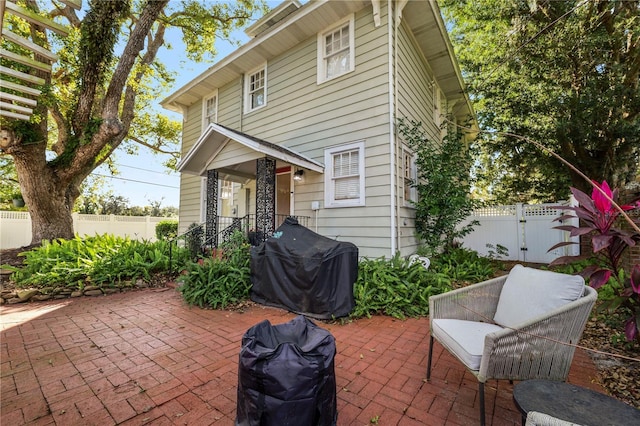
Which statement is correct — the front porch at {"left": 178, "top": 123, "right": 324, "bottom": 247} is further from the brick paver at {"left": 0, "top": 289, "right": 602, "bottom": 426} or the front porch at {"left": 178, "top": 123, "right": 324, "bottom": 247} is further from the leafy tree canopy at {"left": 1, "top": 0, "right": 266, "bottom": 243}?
the leafy tree canopy at {"left": 1, "top": 0, "right": 266, "bottom": 243}

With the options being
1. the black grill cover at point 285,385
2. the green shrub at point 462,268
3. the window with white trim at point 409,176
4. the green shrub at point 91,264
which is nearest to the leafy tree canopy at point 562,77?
the window with white trim at point 409,176

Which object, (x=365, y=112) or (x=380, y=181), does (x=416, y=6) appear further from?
(x=380, y=181)

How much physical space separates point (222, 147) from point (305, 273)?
4.00m

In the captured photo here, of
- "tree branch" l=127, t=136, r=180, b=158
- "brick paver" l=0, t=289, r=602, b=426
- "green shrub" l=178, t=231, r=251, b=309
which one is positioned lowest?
"brick paver" l=0, t=289, r=602, b=426

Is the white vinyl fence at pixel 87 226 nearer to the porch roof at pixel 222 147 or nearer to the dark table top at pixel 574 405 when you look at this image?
the porch roof at pixel 222 147

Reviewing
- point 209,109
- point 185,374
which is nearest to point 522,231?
point 185,374

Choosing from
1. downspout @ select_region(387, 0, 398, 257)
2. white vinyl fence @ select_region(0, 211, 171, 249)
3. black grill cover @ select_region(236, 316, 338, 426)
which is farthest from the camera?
white vinyl fence @ select_region(0, 211, 171, 249)

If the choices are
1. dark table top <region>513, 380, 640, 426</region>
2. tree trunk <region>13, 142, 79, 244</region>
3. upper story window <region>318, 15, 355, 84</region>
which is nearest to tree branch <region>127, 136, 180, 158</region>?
tree trunk <region>13, 142, 79, 244</region>

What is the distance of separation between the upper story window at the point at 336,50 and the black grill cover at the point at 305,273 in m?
3.91

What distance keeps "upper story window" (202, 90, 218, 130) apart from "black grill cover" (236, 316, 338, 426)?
8953 mm

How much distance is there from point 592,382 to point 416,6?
21.9ft

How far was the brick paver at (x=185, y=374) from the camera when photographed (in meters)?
2.05

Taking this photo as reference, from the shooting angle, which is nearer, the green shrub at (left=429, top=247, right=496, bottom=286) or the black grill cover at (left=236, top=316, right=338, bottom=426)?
the black grill cover at (left=236, top=316, right=338, bottom=426)

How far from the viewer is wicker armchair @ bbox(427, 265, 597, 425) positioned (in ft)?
5.99
